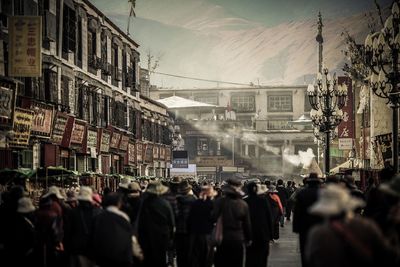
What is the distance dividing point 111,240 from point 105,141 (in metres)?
30.5

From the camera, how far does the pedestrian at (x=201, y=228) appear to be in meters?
14.4

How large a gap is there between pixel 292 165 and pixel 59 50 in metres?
63.0

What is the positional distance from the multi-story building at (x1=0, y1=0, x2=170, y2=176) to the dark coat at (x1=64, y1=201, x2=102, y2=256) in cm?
1058

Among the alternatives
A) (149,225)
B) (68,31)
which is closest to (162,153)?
(68,31)

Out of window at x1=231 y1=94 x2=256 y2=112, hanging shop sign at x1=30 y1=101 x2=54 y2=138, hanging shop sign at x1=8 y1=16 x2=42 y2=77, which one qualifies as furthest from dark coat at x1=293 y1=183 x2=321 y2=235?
window at x1=231 y1=94 x2=256 y2=112

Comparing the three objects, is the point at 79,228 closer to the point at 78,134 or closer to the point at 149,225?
the point at 149,225

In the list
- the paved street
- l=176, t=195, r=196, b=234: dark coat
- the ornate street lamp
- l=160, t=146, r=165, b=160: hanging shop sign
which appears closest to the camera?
l=176, t=195, r=196, b=234: dark coat

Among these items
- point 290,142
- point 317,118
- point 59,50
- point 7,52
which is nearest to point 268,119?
point 290,142

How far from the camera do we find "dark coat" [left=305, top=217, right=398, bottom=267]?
646 centimetres

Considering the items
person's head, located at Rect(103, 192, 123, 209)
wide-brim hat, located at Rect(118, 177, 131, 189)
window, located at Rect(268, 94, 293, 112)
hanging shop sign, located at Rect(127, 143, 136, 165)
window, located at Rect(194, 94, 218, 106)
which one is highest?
window, located at Rect(194, 94, 218, 106)

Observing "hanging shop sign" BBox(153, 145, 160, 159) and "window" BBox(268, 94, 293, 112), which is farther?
"window" BBox(268, 94, 293, 112)

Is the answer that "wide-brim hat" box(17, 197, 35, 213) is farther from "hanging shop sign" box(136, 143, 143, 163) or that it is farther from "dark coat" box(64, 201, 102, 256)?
"hanging shop sign" box(136, 143, 143, 163)

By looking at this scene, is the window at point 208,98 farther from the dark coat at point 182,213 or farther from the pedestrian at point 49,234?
the pedestrian at point 49,234

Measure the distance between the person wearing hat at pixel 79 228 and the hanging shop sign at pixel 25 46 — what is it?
Result: 11.7 metres
